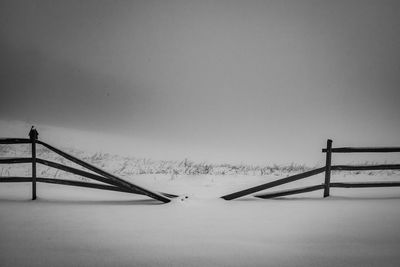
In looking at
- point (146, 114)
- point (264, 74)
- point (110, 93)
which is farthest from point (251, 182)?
point (264, 74)

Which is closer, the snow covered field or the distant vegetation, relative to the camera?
the snow covered field

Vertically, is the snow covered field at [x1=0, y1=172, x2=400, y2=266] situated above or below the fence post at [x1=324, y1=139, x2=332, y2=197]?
below

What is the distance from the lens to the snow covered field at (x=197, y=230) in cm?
412

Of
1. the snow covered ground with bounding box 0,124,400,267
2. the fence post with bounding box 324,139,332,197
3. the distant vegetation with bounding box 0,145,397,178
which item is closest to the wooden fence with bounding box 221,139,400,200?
the fence post with bounding box 324,139,332,197

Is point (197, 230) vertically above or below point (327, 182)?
below

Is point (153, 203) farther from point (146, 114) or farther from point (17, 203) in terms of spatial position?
point (146, 114)

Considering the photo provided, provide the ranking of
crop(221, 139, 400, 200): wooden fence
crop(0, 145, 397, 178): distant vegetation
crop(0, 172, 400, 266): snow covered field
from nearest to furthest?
crop(0, 172, 400, 266): snow covered field < crop(221, 139, 400, 200): wooden fence < crop(0, 145, 397, 178): distant vegetation

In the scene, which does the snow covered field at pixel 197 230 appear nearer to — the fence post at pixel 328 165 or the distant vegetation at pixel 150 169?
the fence post at pixel 328 165

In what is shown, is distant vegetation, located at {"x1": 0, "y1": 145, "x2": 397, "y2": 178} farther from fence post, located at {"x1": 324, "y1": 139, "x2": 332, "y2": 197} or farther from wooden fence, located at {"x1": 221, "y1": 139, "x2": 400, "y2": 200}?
fence post, located at {"x1": 324, "y1": 139, "x2": 332, "y2": 197}

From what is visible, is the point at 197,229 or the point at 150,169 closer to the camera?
the point at 197,229

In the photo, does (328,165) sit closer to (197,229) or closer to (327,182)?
(327,182)

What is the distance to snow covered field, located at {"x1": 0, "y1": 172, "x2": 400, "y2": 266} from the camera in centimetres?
412

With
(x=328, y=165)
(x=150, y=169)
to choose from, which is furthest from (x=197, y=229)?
(x=150, y=169)

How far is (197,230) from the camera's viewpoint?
5.20m
